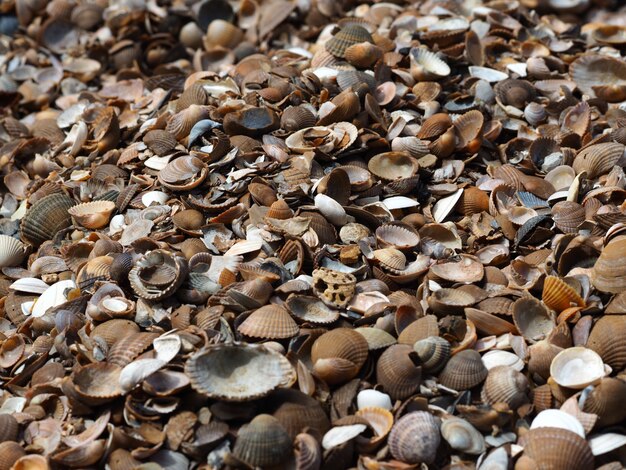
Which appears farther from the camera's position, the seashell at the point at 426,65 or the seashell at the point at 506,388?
the seashell at the point at 426,65

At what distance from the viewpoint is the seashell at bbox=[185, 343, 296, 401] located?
228cm

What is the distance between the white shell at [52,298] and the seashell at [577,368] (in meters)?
1.92

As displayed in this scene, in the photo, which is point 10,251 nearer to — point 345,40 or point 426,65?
point 345,40

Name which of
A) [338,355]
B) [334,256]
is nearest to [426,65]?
[334,256]

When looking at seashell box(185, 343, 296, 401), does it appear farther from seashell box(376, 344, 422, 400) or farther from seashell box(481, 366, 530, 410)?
seashell box(481, 366, 530, 410)

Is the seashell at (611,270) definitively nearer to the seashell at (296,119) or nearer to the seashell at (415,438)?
the seashell at (415,438)

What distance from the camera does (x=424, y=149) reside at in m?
3.37

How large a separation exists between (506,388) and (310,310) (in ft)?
2.46

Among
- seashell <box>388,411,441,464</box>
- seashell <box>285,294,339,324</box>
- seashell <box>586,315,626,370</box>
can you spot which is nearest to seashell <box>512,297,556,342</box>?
seashell <box>586,315,626,370</box>

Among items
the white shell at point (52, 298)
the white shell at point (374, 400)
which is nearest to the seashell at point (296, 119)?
the white shell at point (52, 298)

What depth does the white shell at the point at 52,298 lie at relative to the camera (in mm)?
2920

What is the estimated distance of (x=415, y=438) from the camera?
2.26 metres

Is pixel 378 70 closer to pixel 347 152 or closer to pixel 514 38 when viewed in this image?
pixel 347 152

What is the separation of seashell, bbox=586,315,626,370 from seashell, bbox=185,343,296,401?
108cm
